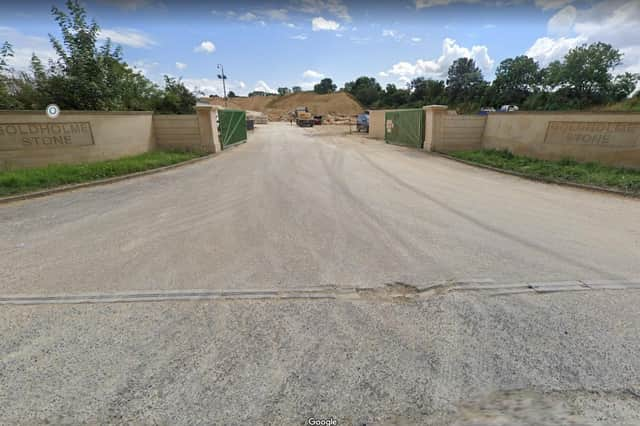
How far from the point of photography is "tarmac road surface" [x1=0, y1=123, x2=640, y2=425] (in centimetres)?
182

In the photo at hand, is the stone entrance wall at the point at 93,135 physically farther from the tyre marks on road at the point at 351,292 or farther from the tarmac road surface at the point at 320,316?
the tyre marks on road at the point at 351,292

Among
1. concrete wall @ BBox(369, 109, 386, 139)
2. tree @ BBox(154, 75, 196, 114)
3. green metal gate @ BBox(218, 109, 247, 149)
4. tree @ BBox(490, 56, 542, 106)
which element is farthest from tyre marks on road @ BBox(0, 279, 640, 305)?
tree @ BBox(490, 56, 542, 106)

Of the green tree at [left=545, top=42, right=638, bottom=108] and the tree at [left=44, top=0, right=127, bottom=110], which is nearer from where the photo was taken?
the tree at [left=44, top=0, right=127, bottom=110]

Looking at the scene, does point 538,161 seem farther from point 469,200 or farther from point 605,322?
point 605,322

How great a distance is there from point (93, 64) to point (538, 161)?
17.1 metres

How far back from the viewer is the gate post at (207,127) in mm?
12594

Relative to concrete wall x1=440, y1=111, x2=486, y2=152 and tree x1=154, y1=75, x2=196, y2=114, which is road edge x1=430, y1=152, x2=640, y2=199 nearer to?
concrete wall x1=440, y1=111, x2=486, y2=152

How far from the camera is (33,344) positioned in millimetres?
2293

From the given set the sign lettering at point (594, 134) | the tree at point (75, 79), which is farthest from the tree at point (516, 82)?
the tree at point (75, 79)

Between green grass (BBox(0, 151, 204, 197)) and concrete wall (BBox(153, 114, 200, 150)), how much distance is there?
8.19 feet

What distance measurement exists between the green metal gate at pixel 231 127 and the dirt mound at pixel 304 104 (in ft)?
161

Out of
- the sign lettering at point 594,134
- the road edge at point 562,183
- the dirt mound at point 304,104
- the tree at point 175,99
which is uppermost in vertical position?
the dirt mound at point 304,104

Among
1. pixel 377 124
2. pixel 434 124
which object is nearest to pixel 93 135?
pixel 434 124

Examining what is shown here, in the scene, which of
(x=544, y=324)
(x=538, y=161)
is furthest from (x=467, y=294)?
(x=538, y=161)
